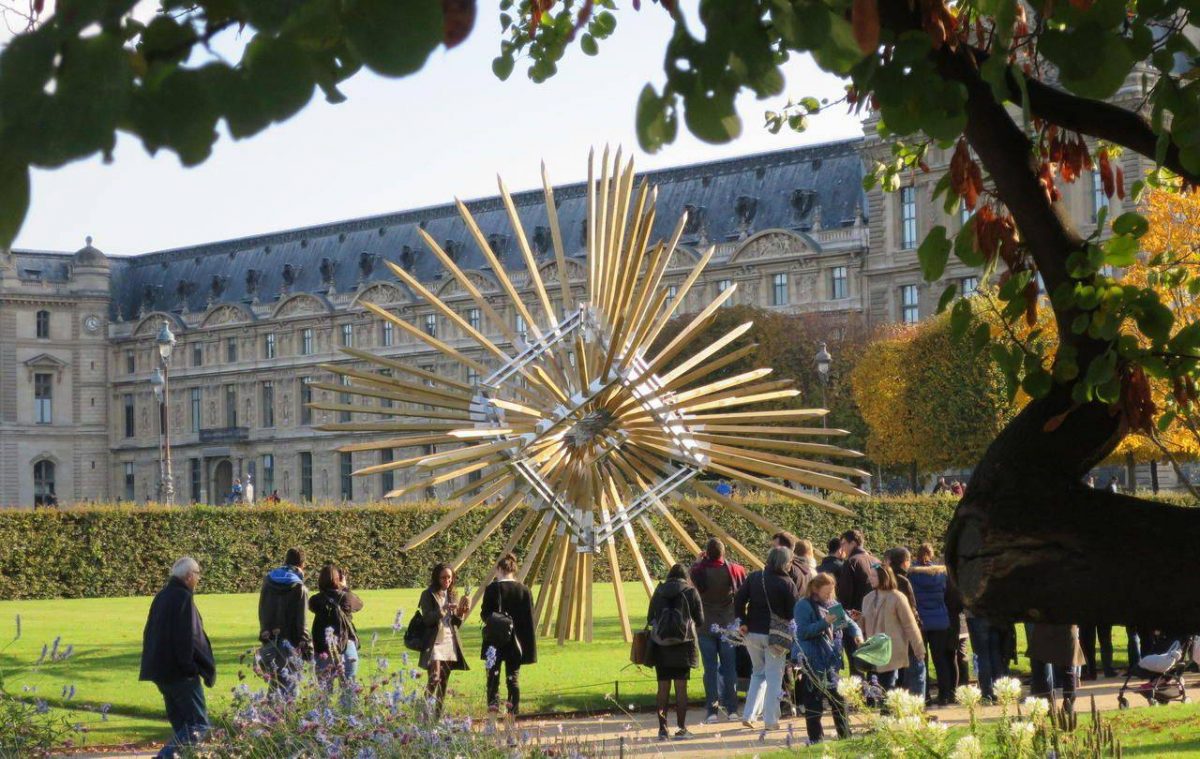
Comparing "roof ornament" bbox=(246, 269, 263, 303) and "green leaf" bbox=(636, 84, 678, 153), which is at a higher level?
"roof ornament" bbox=(246, 269, 263, 303)

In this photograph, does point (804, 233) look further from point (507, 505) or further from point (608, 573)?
point (507, 505)

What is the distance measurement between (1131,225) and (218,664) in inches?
502

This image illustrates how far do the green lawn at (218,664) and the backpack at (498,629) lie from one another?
40cm

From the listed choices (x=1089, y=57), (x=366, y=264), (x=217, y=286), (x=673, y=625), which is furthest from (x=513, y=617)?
(x=217, y=286)

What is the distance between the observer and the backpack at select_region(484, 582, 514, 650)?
35.5 feet

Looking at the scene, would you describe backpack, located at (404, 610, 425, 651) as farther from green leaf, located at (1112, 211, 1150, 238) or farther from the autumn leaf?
the autumn leaf

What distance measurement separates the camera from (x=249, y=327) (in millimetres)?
73188

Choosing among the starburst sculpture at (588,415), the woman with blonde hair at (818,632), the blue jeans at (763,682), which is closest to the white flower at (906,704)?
the woman with blonde hair at (818,632)

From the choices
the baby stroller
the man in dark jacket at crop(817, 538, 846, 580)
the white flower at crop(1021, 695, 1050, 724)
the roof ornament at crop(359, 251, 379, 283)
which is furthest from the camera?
the roof ornament at crop(359, 251, 379, 283)

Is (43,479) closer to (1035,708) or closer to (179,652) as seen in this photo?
(179,652)

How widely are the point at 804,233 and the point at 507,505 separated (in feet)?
151

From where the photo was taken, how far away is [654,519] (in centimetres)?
2583

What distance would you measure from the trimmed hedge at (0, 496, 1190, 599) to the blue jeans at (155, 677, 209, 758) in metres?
15.4

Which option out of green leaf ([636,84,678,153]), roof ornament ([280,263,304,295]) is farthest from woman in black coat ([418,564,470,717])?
roof ornament ([280,263,304,295])
